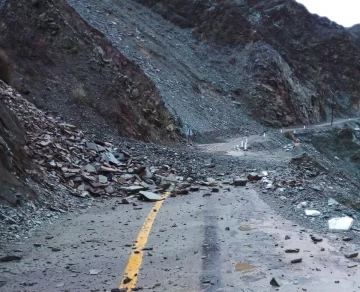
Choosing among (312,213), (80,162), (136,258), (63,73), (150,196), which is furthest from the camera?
(63,73)

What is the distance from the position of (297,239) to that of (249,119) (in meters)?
34.2

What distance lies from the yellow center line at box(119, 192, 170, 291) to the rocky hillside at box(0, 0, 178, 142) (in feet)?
29.6

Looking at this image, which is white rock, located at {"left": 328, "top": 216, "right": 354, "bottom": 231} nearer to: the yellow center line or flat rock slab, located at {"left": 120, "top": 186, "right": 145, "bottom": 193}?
the yellow center line

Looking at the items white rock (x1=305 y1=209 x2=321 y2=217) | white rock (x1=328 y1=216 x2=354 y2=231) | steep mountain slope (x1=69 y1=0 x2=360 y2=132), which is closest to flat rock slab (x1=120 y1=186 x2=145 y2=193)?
white rock (x1=305 y1=209 x2=321 y2=217)

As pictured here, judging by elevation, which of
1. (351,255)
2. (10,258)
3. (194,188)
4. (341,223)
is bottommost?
(194,188)

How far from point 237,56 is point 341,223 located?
42.5 metres

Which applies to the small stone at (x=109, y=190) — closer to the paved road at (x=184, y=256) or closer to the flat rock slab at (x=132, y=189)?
the flat rock slab at (x=132, y=189)

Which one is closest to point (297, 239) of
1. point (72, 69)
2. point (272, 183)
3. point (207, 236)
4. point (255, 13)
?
point (207, 236)

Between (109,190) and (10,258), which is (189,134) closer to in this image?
(109,190)

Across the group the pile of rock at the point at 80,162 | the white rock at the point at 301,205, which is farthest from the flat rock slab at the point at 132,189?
the white rock at the point at 301,205

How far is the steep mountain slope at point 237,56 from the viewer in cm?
3256

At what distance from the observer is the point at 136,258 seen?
4.70 m

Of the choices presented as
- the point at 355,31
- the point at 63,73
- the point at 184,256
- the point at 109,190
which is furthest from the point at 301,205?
the point at 355,31

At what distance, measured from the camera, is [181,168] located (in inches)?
488
